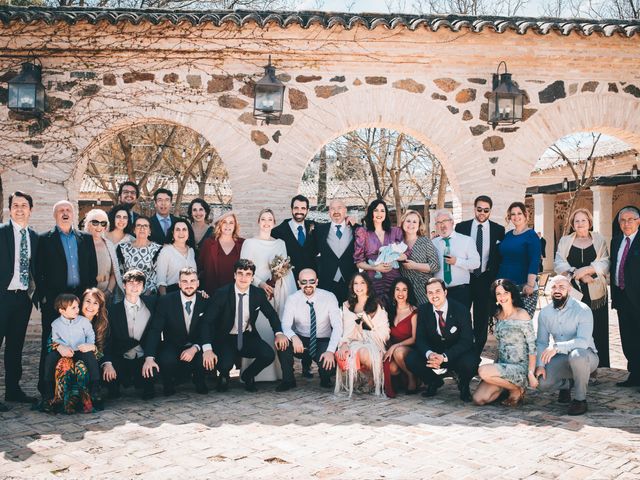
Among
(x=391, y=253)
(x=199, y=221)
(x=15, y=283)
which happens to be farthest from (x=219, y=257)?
(x=15, y=283)

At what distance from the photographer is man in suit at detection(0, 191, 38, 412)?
15.1 ft

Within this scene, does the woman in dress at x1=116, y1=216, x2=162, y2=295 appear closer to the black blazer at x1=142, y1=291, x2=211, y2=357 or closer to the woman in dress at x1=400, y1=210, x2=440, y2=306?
the black blazer at x1=142, y1=291, x2=211, y2=357

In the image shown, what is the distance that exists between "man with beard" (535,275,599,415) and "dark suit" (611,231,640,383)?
735 mm

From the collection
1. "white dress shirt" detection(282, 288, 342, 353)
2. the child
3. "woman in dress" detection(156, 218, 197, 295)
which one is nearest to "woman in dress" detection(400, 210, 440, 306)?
"white dress shirt" detection(282, 288, 342, 353)

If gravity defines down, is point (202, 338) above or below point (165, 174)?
below

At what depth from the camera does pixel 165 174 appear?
16.1 m

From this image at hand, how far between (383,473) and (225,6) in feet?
44.7

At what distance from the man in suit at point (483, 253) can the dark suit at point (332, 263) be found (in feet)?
3.88

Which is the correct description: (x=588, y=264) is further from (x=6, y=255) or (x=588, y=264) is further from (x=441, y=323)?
(x=6, y=255)

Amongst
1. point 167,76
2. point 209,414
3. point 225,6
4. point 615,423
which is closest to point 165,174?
point 225,6

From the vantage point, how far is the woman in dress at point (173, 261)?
211 inches

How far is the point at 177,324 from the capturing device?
16.5ft

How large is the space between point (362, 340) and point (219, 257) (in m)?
1.55

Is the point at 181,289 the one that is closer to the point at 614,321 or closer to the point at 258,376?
the point at 258,376
